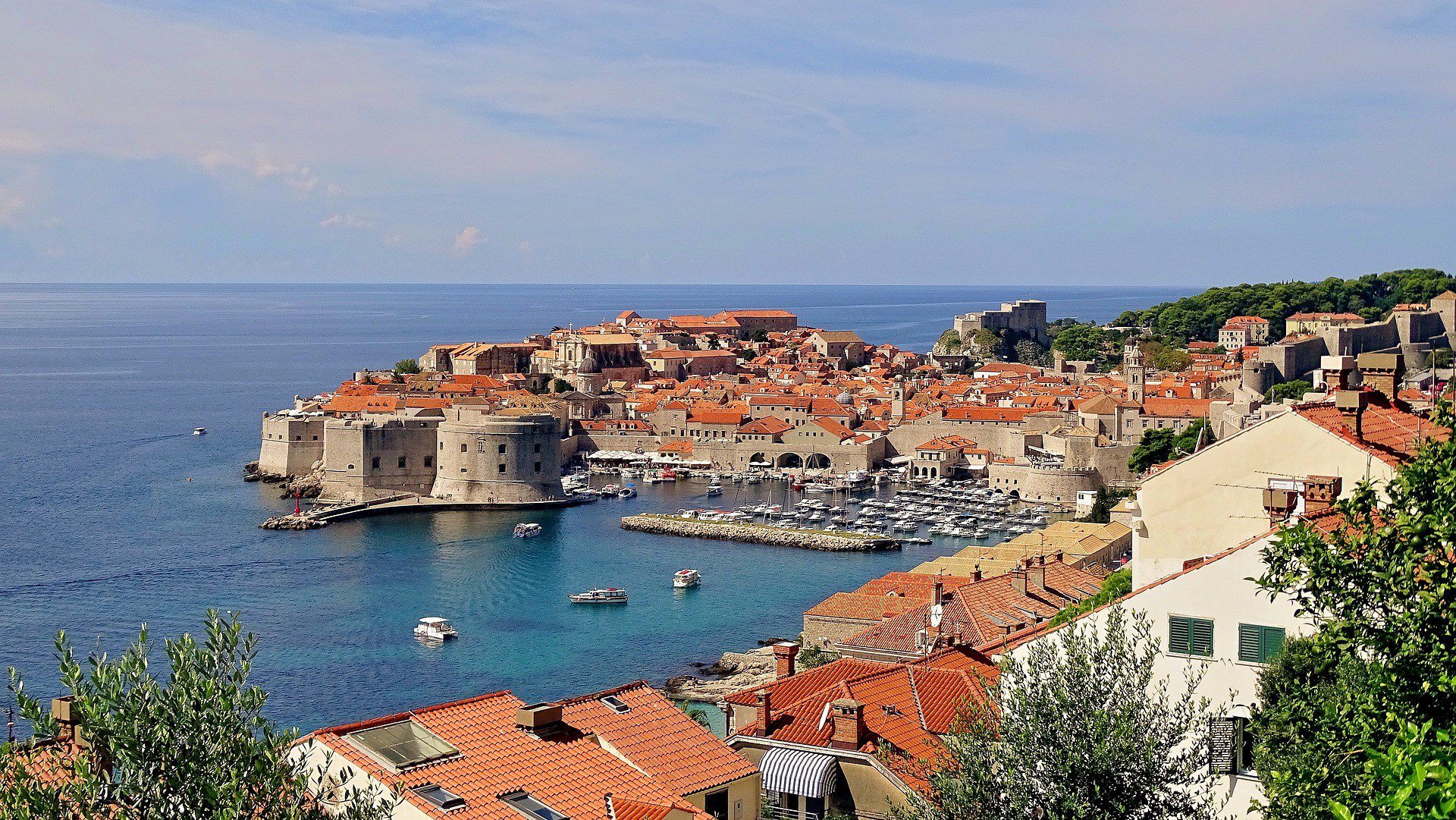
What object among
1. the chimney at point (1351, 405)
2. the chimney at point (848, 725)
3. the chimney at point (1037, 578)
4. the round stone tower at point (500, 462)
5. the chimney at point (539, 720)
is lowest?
the round stone tower at point (500, 462)

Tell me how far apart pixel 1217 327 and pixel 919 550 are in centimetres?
3873

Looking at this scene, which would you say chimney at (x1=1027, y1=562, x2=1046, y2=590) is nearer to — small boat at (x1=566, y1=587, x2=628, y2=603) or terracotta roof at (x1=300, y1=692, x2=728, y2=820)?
terracotta roof at (x1=300, y1=692, x2=728, y2=820)

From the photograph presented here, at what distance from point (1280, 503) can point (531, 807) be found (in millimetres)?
3123

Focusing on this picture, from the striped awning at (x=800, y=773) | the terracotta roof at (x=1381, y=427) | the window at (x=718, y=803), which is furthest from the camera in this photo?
the striped awning at (x=800, y=773)

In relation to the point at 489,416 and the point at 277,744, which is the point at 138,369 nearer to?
the point at 489,416

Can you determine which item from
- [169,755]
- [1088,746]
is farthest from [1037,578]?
[169,755]

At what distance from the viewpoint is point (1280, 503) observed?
235 inches

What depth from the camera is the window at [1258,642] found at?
518cm

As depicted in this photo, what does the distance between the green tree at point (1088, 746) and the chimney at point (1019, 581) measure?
9399 mm

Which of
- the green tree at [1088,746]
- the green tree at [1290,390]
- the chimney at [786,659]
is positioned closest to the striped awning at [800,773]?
the green tree at [1088,746]

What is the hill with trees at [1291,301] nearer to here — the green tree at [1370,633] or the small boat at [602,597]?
the small boat at [602,597]

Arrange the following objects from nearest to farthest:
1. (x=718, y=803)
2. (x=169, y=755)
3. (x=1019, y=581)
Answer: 1. (x=169, y=755)
2. (x=718, y=803)
3. (x=1019, y=581)

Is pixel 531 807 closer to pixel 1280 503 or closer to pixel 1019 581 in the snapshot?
pixel 1280 503

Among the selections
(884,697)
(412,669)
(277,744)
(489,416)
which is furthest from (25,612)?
(277,744)
